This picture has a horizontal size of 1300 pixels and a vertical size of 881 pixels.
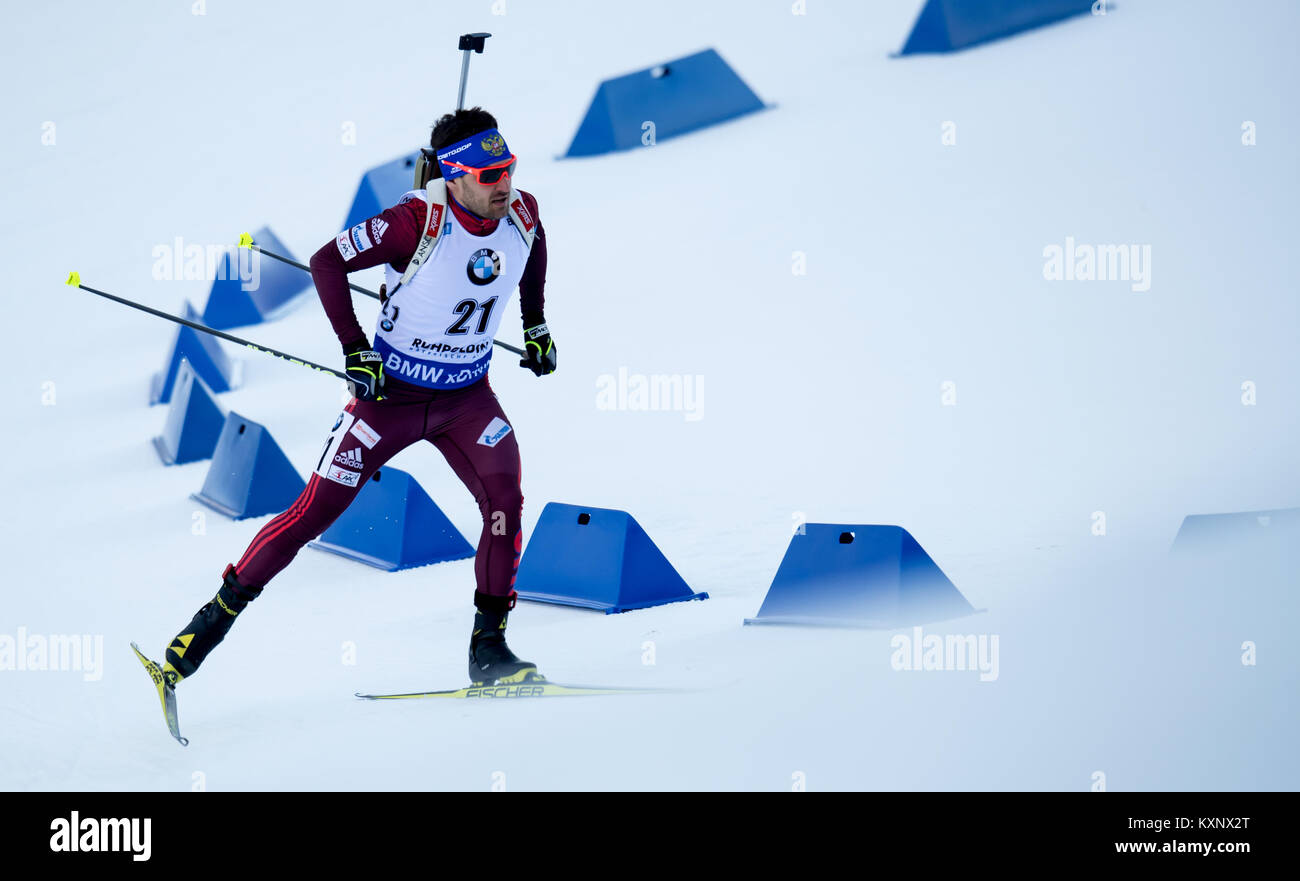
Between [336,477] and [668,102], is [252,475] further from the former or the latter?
[668,102]

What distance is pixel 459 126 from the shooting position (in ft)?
16.6

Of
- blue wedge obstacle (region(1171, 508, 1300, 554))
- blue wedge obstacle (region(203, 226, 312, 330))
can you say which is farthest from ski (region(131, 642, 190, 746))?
blue wedge obstacle (region(203, 226, 312, 330))

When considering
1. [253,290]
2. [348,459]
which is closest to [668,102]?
[253,290]

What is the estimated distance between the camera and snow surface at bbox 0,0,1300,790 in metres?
4.63

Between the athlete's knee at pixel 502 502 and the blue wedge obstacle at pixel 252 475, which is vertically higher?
the blue wedge obstacle at pixel 252 475

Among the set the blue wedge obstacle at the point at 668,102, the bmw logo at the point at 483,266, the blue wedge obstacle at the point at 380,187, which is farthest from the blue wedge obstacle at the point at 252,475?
the blue wedge obstacle at the point at 668,102

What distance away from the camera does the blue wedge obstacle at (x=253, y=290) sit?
13219 mm

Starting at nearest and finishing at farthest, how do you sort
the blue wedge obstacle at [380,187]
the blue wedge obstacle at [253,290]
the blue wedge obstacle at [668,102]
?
the blue wedge obstacle at [253,290], the blue wedge obstacle at [380,187], the blue wedge obstacle at [668,102]

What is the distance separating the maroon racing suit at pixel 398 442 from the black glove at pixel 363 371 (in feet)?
0.15

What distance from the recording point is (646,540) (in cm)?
650

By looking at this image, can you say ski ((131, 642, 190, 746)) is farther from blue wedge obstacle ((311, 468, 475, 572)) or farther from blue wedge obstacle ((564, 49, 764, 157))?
blue wedge obstacle ((564, 49, 764, 157))

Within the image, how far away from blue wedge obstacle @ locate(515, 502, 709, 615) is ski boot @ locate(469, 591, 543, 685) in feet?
3.57

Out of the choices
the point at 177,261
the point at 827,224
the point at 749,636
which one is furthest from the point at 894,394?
the point at 177,261

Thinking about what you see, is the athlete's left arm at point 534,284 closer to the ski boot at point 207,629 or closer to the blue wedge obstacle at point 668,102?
the ski boot at point 207,629
